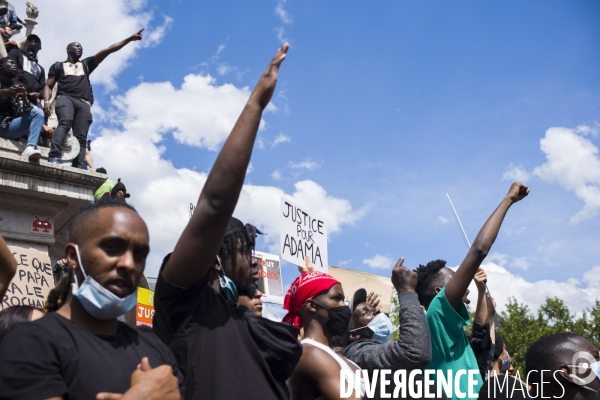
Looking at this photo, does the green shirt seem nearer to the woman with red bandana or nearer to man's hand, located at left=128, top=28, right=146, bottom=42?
the woman with red bandana

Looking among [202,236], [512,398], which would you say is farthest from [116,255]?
[512,398]

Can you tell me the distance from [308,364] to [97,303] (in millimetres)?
1462

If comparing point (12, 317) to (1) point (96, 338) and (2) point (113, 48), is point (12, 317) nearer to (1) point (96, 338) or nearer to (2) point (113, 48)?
(1) point (96, 338)

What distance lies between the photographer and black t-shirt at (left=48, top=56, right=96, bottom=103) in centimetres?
910

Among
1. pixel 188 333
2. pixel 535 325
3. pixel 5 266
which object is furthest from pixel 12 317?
pixel 535 325

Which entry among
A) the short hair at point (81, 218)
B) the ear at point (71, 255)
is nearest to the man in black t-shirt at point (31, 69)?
the short hair at point (81, 218)

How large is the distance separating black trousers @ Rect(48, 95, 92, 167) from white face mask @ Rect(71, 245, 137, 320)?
693 centimetres

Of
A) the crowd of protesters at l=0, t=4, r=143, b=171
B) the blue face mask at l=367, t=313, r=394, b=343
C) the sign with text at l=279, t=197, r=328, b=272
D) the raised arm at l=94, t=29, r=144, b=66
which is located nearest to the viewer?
the blue face mask at l=367, t=313, r=394, b=343

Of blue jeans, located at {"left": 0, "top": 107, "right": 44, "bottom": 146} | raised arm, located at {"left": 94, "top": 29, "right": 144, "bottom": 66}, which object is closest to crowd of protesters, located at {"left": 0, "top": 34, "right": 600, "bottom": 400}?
blue jeans, located at {"left": 0, "top": 107, "right": 44, "bottom": 146}

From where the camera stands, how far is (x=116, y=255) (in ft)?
6.71

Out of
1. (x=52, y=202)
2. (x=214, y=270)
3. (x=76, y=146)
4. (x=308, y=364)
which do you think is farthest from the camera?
(x=76, y=146)

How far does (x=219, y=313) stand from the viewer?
7.48 feet

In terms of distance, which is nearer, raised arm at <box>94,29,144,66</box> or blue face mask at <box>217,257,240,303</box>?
blue face mask at <box>217,257,240,303</box>

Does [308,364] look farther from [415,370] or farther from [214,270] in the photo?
[214,270]
